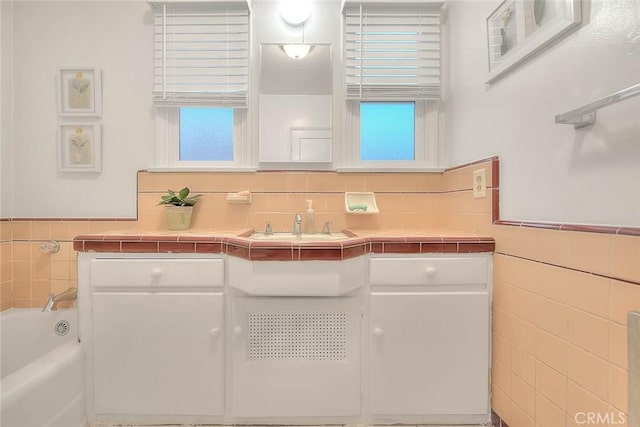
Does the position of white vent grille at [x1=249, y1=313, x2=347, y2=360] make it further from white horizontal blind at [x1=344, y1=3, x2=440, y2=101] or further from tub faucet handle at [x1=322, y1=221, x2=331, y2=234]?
white horizontal blind at [x1=344, y1=3, x2=440, y2=101]

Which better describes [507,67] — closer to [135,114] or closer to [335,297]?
[335,297]

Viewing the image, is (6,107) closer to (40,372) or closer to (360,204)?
(40,372)

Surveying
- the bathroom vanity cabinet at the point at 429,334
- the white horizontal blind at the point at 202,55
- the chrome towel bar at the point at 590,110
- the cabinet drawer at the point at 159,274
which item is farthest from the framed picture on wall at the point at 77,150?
the chrome towel bar at the point at 590,110

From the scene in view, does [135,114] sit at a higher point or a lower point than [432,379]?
higher

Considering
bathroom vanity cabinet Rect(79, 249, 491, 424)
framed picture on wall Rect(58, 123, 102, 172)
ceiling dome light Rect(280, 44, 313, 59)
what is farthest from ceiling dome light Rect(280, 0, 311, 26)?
bathroom vanity cabinet Rect(79, 249, 491, 424)

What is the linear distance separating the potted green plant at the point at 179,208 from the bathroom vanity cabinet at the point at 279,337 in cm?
40

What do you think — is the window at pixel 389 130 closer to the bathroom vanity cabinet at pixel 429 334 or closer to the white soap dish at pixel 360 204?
the white soap dish at pixel 360 204

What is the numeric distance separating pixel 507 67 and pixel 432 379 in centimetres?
136

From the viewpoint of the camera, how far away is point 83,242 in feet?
4.57

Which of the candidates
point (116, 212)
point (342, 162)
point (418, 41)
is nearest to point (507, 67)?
point (418, 41)

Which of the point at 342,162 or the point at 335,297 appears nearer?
the point at 335,297

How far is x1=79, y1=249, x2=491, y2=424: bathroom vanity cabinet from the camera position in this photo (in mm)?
1384

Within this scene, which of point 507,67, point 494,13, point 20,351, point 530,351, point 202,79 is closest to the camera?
point 530,351

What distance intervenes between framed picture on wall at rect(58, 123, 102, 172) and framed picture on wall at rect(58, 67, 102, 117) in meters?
0.08
